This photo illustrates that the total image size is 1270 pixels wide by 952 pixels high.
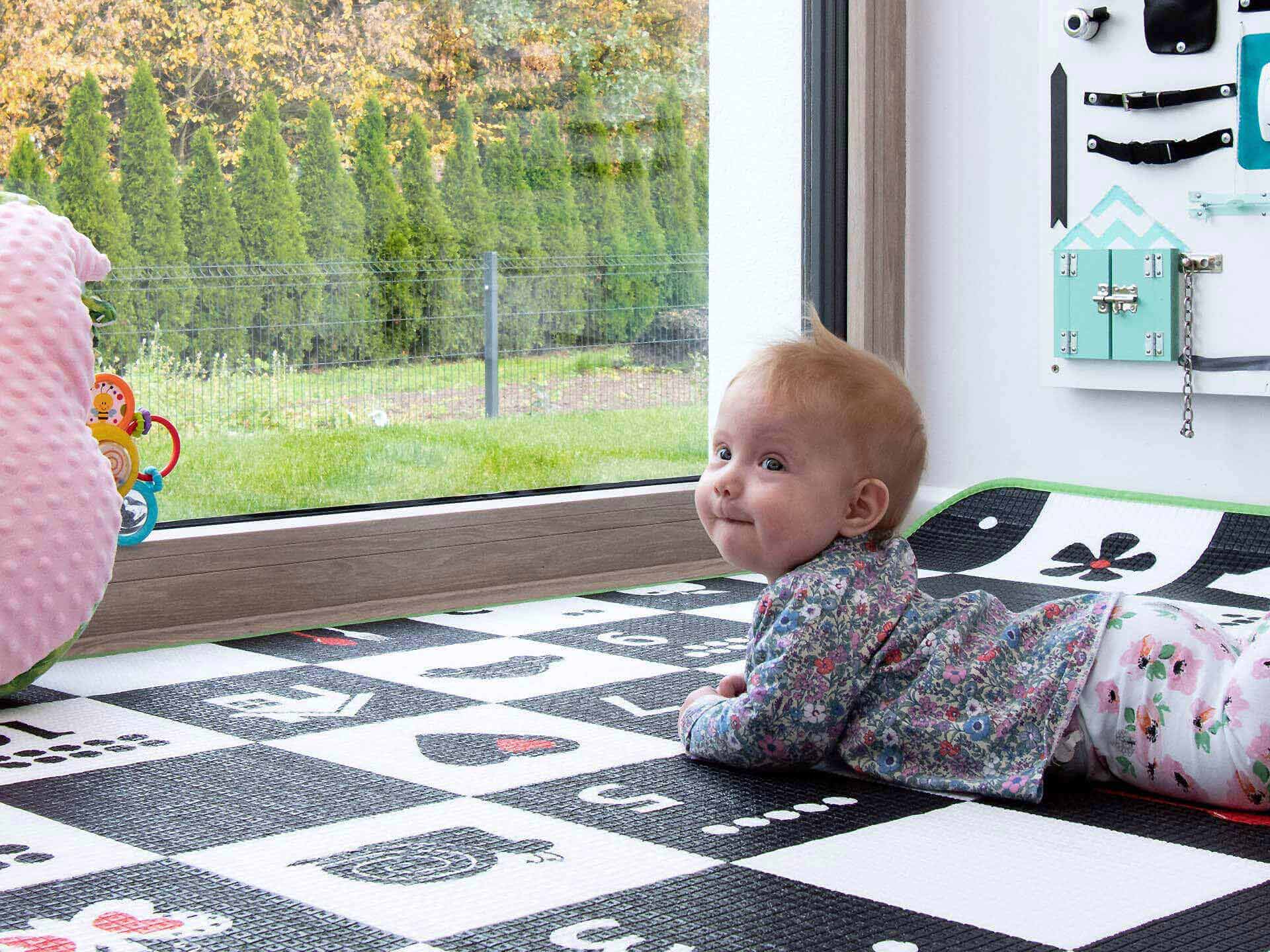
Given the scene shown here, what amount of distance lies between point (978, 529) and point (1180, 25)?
0.83 m

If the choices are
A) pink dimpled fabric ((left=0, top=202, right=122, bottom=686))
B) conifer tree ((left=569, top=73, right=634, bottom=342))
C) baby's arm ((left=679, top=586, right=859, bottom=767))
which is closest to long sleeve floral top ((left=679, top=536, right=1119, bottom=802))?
baby's arm ((left=679, top=586, right=859, bottom=767))

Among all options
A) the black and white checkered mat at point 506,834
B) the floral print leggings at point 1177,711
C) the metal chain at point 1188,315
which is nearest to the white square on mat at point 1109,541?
the metal chain at point 1188,315

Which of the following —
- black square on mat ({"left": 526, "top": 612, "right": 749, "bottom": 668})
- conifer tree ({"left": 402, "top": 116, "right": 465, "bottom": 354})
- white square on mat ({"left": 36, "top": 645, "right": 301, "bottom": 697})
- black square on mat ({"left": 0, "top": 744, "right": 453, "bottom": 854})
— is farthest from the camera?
conifer tree ({"left": 402, "top": 116, "right": 465, "bottom": 354})

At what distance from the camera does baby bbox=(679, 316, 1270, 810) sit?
1271 mm

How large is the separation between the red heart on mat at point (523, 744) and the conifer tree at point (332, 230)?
0.91 m

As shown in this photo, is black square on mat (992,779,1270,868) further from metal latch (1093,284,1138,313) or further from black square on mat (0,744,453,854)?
metal latch (1093,284,1138,313)

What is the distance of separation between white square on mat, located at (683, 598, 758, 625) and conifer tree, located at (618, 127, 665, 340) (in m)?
0.56

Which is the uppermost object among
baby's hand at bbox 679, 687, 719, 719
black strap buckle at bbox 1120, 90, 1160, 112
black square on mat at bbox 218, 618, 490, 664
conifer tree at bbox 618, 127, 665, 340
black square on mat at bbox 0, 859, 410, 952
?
black strap buckle at bbox 1120, 90, 1160, 112

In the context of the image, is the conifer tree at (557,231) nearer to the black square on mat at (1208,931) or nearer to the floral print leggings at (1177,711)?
the floral print leggings at (1177,711)

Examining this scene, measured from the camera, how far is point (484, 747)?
1483mm

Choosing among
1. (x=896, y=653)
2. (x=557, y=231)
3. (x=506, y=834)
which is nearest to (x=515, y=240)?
(x=557, y=231)

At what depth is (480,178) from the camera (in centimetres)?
240

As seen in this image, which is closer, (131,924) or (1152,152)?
(131,924)

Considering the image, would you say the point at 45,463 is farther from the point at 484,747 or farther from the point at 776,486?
the point at 776,486
